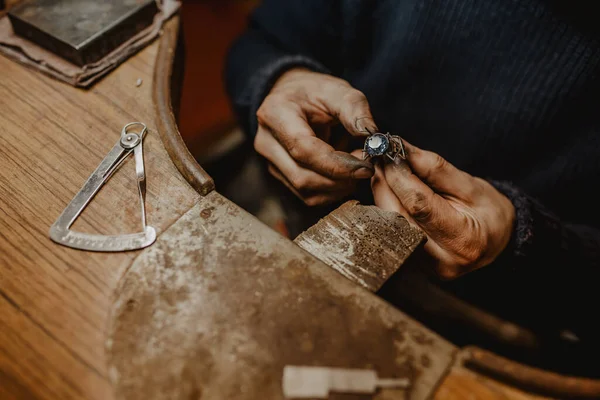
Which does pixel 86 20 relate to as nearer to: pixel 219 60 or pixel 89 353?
pixel 89 353

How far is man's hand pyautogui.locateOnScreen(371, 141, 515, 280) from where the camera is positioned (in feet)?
2.88

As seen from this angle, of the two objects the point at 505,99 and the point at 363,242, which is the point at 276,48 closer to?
the point at 505,99

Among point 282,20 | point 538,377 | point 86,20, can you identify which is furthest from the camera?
point 282,20

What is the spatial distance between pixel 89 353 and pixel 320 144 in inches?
22.7

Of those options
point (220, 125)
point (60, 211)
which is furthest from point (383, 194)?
point (220, 125)

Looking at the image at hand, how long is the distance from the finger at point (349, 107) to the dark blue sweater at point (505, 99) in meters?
0.31

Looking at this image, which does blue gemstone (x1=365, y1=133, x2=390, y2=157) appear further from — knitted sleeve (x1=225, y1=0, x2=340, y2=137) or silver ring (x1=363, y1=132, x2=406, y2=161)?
knitted sleeve (x1=225, y1=0, x2=340, y2=137)

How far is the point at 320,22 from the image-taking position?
1.42 meters

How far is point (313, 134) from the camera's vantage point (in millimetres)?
975

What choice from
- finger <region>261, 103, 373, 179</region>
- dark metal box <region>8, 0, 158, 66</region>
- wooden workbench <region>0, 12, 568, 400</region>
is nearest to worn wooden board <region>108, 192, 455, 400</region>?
wooden workbench <region>0, 12, 568, 400</region>

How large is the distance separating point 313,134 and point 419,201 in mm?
282

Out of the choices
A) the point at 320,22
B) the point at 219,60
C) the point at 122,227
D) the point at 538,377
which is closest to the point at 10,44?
the point at 122,227

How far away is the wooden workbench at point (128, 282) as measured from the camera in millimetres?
620

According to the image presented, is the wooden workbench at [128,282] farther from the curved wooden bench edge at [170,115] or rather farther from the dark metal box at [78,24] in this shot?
the dark metal box at [78,24]
